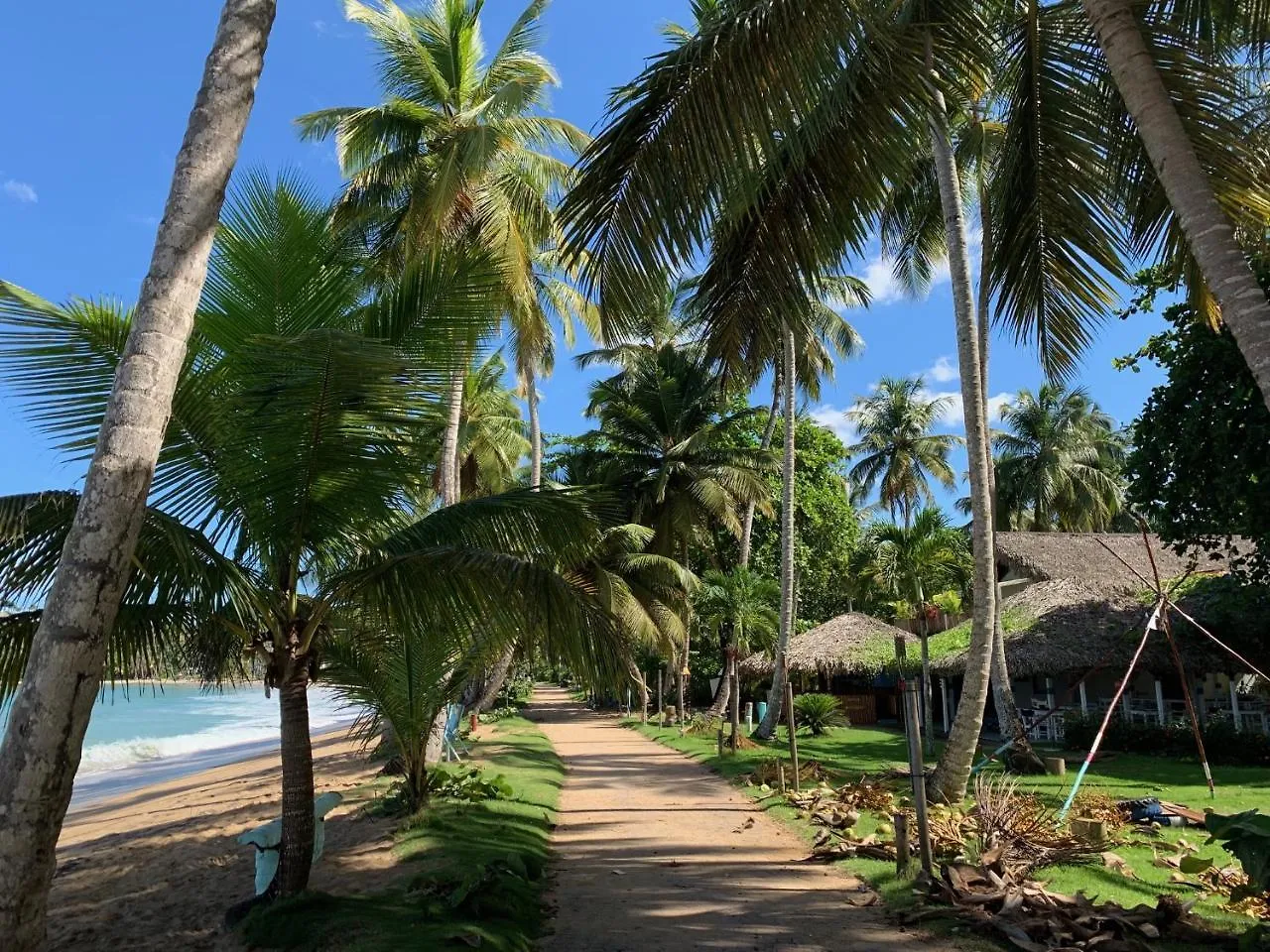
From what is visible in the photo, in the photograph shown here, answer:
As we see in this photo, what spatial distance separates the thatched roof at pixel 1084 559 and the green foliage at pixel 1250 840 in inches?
654

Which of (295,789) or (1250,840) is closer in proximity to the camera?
(1250,840)

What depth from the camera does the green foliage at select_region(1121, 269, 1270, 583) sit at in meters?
12.0

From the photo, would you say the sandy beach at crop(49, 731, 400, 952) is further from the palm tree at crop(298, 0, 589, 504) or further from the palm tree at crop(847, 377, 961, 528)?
the palm tree at crop(847, 377, 961, 528)

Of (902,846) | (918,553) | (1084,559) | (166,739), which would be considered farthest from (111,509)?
(166,739)

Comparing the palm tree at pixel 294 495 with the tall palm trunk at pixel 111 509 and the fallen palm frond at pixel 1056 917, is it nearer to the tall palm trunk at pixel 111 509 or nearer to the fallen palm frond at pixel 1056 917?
the tall palm trunk at pixel 111 509

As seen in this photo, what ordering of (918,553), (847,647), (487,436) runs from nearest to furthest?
(918,553), (847,647), (487,436)

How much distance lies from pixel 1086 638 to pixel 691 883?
523 inches

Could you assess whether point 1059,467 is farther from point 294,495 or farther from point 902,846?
point 294,495

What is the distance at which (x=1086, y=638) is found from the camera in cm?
1725

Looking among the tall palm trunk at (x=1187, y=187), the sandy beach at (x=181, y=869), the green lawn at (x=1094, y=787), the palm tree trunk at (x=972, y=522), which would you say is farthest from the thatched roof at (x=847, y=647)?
the tall palm trunk at (x=1187, y=187)

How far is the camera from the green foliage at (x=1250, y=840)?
13.2ft

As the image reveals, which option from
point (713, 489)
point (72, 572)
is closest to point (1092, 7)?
point (72, 572)

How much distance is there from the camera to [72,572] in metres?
3.62

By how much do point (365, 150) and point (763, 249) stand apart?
10.1m
